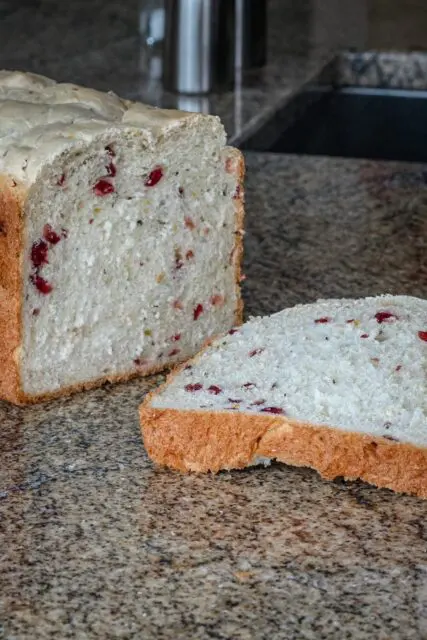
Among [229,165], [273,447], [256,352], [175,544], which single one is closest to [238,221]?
[229,165]

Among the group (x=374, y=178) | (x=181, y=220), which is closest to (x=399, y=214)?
(x=374, y=178)

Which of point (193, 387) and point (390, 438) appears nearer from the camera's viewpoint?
point (390, 438)

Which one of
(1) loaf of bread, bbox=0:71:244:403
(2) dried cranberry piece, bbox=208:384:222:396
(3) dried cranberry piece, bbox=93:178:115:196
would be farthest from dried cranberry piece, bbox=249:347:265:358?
(3) dried cranberry piece, bbox=93:178:115:196

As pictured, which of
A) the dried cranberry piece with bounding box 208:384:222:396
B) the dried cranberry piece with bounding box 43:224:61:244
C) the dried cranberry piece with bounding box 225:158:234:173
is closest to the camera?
the dried cranberry piece with bounding box 208:384:222:396

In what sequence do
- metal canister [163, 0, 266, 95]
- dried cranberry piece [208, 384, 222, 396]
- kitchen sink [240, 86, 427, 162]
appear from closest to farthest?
1. dried cranberry piece [208, 384, 222, 396]
2. metal canister [163, 0, 266, 95]
3. kitchen sink [240, 86, 427, 162]

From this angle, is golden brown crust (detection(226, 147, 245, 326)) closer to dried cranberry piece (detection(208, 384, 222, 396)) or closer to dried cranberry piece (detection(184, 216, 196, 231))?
dried cranberry piece (detection(184, 216, 196, 231))

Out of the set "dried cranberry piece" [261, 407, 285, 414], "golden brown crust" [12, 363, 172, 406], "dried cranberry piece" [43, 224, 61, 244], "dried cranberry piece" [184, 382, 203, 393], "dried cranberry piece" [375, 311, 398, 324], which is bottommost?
"golden brown crust" [12, 363, 172, 406]

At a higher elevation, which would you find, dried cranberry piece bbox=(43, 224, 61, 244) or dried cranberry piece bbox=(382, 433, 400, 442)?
dried cranberry piece bbox=(43, 224, 61, 244)

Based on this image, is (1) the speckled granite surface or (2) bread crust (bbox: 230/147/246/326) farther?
(2) bread crust (bbox: 230/147/246/326)

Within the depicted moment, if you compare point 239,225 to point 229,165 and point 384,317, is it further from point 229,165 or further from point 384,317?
point 384,317
